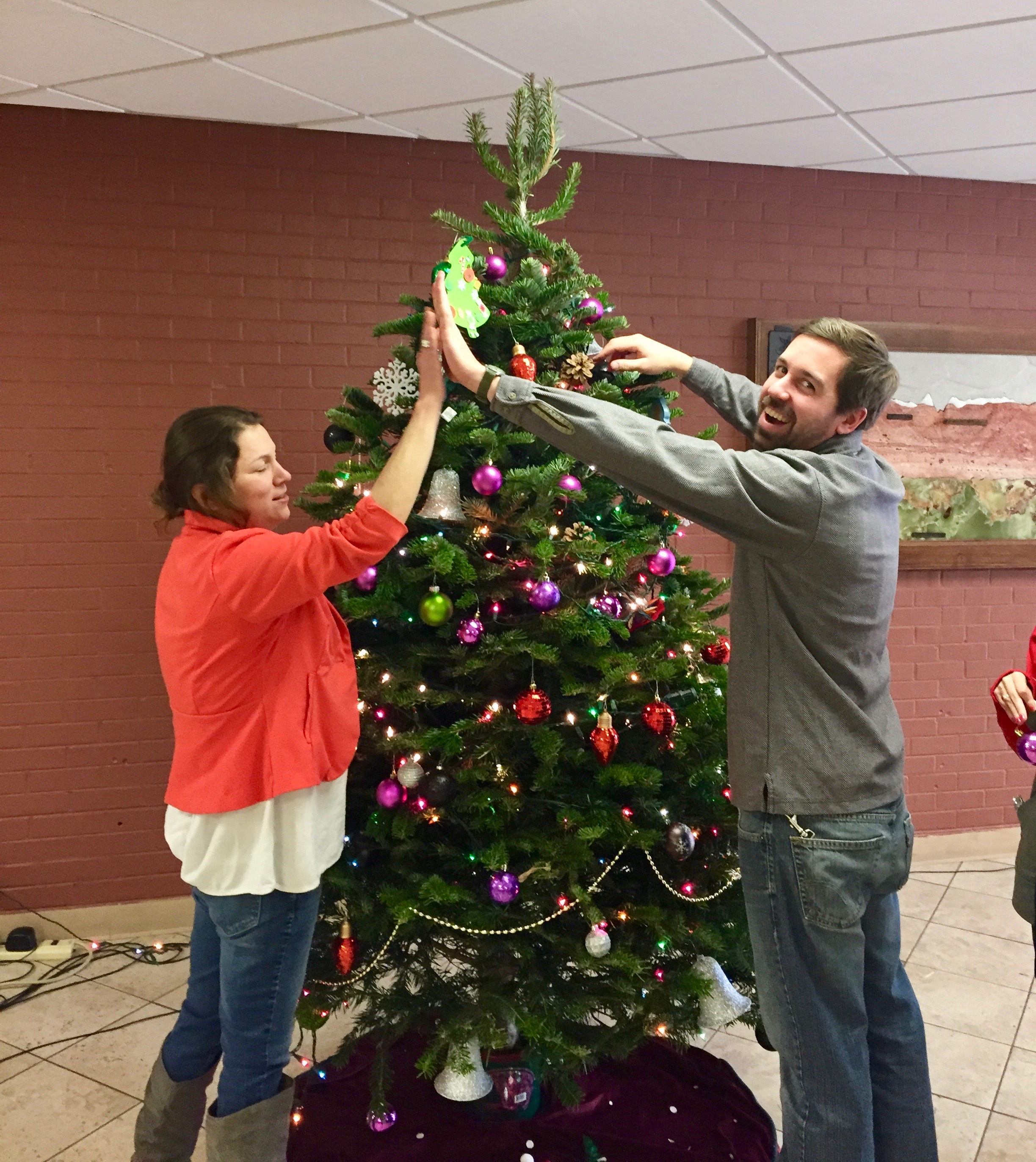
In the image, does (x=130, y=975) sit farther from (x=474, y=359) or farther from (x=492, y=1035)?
(x=474, y=359)

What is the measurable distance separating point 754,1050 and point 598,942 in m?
1.24

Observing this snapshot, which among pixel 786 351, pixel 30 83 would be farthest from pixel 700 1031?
pixel 30 83

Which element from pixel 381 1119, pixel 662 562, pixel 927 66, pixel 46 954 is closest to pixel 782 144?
pixel 927 66

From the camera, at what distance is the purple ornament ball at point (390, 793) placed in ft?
6.31

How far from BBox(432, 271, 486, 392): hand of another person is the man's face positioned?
502mm

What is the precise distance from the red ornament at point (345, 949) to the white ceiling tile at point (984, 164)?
3.50 meters

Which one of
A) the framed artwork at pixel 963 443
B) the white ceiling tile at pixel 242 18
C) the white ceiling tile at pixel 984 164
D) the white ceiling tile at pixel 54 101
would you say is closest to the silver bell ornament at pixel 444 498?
the white ceiling tile at pixel 242 18

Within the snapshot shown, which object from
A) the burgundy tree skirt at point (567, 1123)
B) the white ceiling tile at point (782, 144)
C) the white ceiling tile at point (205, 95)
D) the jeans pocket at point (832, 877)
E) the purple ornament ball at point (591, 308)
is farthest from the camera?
the white ceiling tile at point (782, 144)

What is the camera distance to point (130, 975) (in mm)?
3213

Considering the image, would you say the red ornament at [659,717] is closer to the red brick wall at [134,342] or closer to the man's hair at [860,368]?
the man's hair at [860,368]

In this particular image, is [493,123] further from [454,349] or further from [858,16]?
[454,349]

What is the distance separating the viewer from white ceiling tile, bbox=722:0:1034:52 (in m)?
2.43

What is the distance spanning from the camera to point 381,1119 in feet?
7.14

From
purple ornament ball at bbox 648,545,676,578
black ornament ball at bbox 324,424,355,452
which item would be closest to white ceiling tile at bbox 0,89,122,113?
black ornament ball at bbox 324,424,355,452
